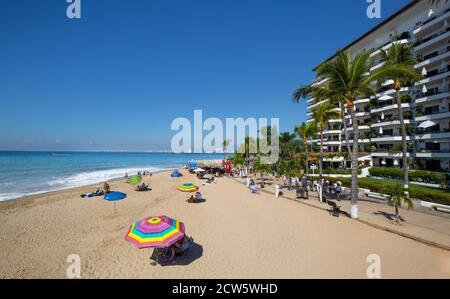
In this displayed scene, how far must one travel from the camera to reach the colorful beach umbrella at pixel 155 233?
6996mm

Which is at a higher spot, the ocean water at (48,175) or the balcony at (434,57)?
the balcony at (434,57)

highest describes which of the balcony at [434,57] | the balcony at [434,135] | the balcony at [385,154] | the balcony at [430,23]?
the balcony at [430,23]

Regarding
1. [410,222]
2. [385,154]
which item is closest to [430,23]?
[385,154]

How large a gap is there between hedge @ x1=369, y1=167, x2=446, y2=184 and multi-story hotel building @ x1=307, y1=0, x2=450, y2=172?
4699 mm

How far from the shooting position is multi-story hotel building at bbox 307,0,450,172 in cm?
2733

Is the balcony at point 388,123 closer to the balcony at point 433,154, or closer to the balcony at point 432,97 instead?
the balcony at point 432,97

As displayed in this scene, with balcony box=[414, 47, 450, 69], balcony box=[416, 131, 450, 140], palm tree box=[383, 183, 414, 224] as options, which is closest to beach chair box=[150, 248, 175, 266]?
palm tree box=[383, 183, 414, 224]

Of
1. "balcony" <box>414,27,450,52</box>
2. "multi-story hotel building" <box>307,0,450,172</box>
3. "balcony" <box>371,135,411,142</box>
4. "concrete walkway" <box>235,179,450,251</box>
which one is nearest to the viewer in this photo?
"concrete walkway" <box>235,179,450,251</box>

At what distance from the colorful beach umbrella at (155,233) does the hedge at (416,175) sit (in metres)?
25.6

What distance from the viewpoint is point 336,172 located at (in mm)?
31391

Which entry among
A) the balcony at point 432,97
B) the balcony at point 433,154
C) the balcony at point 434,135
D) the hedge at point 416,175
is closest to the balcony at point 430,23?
the balcony at point 432,97

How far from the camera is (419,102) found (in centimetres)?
3038

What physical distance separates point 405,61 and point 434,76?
41.8 ft

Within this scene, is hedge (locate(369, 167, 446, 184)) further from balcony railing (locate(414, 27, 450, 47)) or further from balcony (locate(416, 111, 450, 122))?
balcony railing (locate(414, 27, 450, 47))
